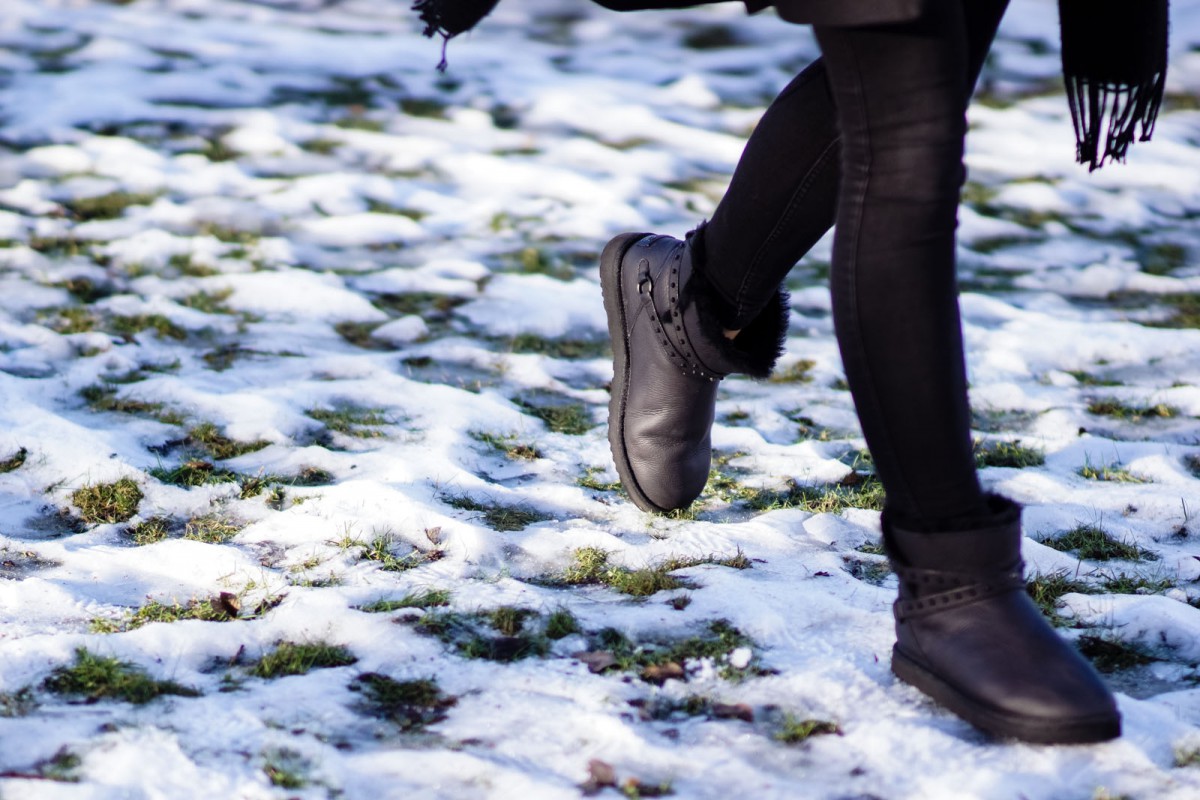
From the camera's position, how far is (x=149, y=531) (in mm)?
2088

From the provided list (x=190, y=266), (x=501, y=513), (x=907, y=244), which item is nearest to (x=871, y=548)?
(x=501, y=513)

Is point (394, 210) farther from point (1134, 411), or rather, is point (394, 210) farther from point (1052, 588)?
point (1052, 588)

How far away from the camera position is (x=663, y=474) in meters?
2.15

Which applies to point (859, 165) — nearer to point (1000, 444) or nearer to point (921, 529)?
point (921, 529)

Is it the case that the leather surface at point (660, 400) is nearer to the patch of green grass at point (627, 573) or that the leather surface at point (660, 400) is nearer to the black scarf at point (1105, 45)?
the patch of green grass at point (627, 573)

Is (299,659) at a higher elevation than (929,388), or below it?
below

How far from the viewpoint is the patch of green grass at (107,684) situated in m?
1.51

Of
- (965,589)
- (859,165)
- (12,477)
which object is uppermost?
(859,165)

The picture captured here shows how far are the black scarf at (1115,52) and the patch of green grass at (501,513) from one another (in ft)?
3.71

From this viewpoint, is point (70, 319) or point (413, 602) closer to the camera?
point (413, 602)

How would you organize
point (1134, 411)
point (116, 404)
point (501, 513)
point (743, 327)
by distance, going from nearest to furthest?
point (743, 327)
point (501, 513)
point (116, 404)
point (1134, 411)

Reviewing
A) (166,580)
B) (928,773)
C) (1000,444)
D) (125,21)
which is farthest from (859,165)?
(125,21)

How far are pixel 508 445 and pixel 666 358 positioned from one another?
→ 0.63m

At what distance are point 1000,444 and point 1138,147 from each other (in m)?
3.68
